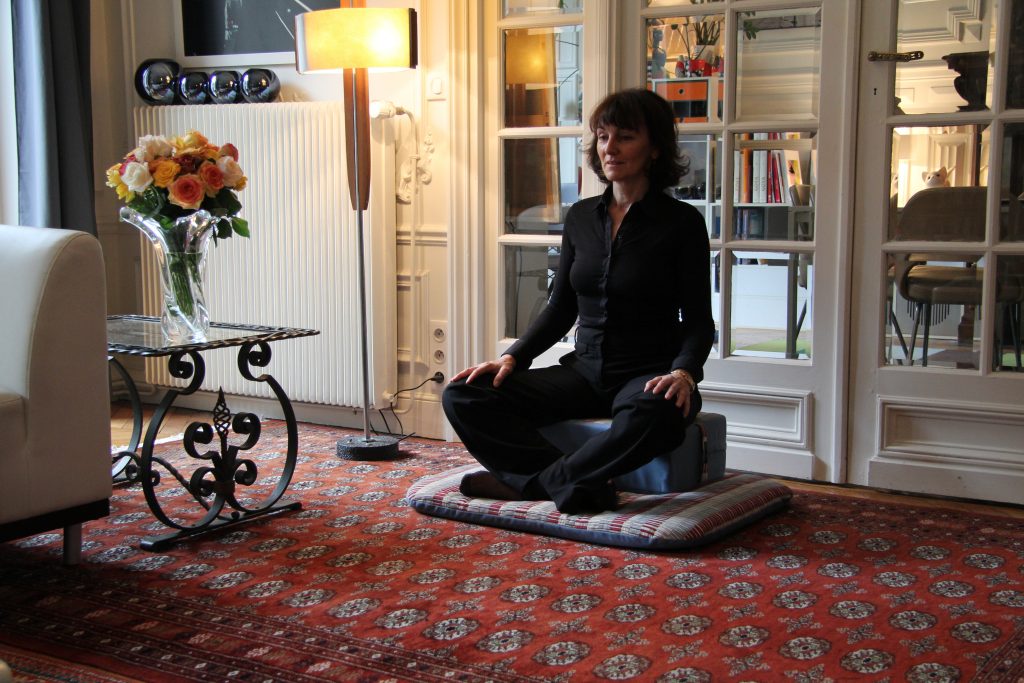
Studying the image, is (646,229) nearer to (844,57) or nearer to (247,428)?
(844,57)

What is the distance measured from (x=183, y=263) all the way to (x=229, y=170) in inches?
10.4

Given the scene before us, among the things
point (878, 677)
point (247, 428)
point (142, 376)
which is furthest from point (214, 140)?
point (878, 677)

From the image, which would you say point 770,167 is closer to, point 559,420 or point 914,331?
point 914,331

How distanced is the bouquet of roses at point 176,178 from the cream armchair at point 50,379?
35 cm

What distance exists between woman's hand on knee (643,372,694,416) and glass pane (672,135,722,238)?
0.88 metres

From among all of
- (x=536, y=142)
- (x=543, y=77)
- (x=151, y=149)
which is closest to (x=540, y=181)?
(x=536, y=142)

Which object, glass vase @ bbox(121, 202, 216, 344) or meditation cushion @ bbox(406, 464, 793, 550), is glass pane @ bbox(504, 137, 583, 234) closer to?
meditation cushion @ bbox(406, 464, 793, 550)

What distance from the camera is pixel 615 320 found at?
3.06 metres

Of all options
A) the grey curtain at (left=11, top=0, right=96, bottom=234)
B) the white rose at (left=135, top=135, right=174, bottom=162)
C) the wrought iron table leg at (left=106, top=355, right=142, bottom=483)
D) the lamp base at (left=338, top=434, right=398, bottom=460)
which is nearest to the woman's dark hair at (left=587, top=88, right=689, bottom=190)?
the white rose at (left=135, top=135, right=174, bottom=162)

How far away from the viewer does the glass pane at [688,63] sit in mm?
3529

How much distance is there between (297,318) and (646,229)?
170 centimetres

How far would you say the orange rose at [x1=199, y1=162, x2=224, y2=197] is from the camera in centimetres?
288

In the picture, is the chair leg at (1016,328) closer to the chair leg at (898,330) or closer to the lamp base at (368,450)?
the chair leg at (898,330)

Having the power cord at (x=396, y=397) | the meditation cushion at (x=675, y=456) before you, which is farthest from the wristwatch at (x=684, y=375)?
the power cord at (x=396, y=397)
